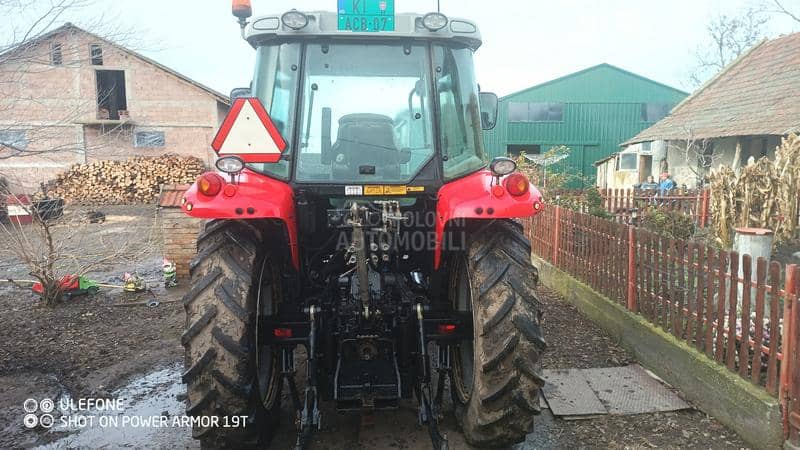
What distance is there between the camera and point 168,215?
7.26 m

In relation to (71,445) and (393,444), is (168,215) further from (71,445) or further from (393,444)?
(393,444)

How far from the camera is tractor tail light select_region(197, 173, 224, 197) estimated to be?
283cm

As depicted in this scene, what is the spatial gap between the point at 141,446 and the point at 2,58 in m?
5.07

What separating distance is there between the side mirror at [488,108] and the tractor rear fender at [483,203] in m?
0.88

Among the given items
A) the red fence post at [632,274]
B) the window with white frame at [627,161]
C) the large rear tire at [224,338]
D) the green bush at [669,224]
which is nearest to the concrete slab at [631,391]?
the red fence post at [632,274]

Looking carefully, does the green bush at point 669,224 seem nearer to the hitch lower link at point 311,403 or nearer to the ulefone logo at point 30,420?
the hitch lower link at point 311,403

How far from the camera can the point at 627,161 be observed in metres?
21.8

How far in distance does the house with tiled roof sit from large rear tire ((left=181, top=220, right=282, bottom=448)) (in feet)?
36.7

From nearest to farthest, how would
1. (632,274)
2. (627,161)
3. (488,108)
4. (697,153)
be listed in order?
(488,108), (632,274), (697,153), (627,161)

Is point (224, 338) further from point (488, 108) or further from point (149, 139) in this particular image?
point (149, 139)

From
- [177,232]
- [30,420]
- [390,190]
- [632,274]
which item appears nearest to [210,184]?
[390,190]

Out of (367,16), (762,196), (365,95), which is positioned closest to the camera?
(367,16)

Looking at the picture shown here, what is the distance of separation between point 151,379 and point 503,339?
2.99 m

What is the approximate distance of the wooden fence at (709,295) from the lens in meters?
3.10
